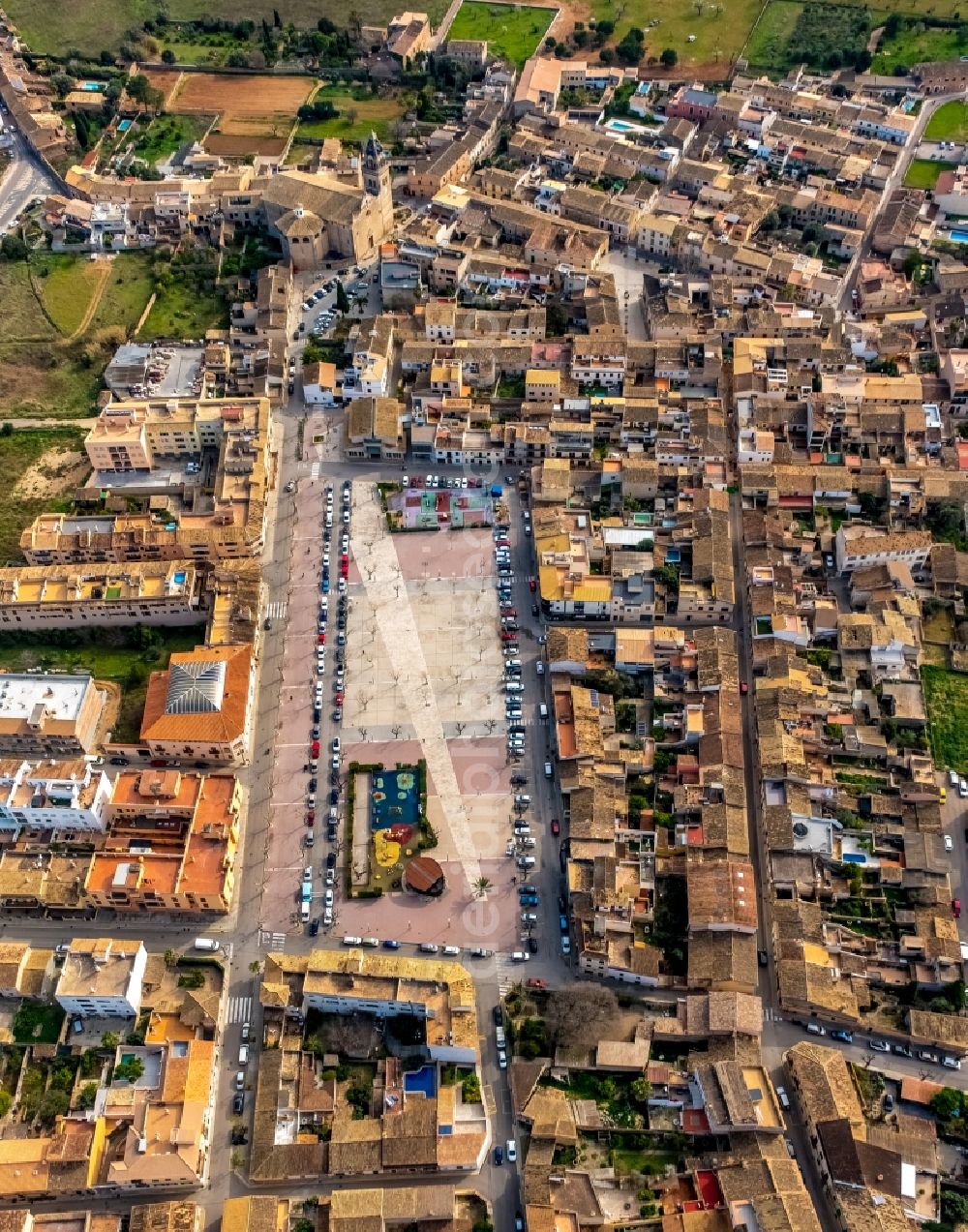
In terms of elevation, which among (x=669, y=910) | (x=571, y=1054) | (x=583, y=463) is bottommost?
(x=571, y=1054)

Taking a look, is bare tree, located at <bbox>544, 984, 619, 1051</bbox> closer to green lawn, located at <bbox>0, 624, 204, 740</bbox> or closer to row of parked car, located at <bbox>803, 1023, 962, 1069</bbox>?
row of parked car, located at <bbox>803, 1023, 962, 1069</bbox>

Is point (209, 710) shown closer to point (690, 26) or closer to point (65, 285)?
point (65, 285)

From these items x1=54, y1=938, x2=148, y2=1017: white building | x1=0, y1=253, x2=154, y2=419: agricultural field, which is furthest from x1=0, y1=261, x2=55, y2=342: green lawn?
x1=54, y1=938, x2=148, y2=1017: white building

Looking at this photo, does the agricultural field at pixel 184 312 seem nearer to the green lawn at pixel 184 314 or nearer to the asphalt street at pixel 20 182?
the green lawn at pixel 184 314

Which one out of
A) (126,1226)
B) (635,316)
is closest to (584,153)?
(635,316)

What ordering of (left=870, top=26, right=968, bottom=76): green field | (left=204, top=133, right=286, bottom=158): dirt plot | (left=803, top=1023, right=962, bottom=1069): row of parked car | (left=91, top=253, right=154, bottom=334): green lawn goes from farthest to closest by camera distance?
(left=870, top=26, right=968, bottom=76): green field
(left=204, top=133, right=286, bottom=158): dirt plot
(left=91, top=253, right=154, bottom=334): green lawn
(left=803, top=1023, right=962, bottom=1069): row of parked car

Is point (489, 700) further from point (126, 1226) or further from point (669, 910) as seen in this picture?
point (126, 1226)
